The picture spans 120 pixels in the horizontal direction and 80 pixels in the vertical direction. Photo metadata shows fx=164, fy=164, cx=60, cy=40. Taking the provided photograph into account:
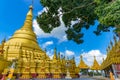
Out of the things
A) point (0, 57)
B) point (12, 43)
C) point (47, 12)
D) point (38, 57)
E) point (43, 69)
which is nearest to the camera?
point (0, 57)

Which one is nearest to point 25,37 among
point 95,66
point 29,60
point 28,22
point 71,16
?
point 28,22

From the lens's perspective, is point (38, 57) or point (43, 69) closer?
point (43, 69)

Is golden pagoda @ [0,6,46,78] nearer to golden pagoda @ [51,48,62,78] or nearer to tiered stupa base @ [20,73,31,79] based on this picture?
tiered stupa base @ [20,73,31,79]

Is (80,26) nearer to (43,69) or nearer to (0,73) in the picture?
(43,69)

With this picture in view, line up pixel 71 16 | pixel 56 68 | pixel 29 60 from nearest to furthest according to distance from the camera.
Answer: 1. pixel 71 16
2. pixel 29 60
3. pixel 56 68

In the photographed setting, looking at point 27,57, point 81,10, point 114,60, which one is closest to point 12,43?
point 27,57

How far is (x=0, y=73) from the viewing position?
11.6m

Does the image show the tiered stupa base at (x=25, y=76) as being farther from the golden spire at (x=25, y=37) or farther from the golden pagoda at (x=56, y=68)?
the golden spire at (x=25, y=37)

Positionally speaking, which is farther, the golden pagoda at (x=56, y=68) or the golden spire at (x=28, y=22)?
the golden spire at (x=28, y=22)

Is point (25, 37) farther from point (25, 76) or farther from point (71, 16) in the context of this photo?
point (71, 16)

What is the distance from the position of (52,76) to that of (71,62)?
481cm

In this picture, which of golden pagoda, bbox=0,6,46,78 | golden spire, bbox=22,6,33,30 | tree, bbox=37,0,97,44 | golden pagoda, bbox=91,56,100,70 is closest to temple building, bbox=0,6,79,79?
golden pagoda, bbox=0,6,46,78

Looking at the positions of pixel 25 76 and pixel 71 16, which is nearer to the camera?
pixel 71 16

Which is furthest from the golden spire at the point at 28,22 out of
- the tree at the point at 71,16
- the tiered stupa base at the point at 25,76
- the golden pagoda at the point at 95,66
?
the golden pagoda at the point at 95,66
